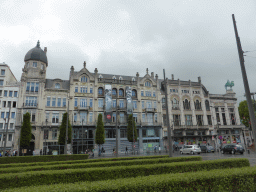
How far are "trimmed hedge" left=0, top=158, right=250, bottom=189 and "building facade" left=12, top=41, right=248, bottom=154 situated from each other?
26.9 metres

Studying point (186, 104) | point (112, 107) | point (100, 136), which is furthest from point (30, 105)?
point (186, 104)

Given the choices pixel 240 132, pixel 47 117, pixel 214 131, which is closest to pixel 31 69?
pixel 47 117

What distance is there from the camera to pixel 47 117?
4244cm

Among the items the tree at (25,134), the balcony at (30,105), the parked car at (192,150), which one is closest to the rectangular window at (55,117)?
the balcony at (30,105)

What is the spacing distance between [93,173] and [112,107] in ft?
125

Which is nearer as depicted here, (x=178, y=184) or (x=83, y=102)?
(x=178, y=184)

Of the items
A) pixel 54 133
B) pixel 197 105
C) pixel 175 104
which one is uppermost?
pixel 175 104

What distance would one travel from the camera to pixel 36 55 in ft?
147

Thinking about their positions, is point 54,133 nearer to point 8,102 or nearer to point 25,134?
point 25,134

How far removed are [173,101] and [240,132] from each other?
24.8m

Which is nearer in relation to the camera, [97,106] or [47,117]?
[47,117]

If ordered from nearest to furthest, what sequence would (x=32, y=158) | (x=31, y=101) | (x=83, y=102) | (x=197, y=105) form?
(x=32, y=158) < (x=31, y=101) < (x=83, y=102) < (x=197, y=105)

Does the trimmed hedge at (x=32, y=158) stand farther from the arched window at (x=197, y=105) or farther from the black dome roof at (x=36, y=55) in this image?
the arched window at (x=197, y=105)

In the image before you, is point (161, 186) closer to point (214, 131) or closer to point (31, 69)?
point (31, 69)
